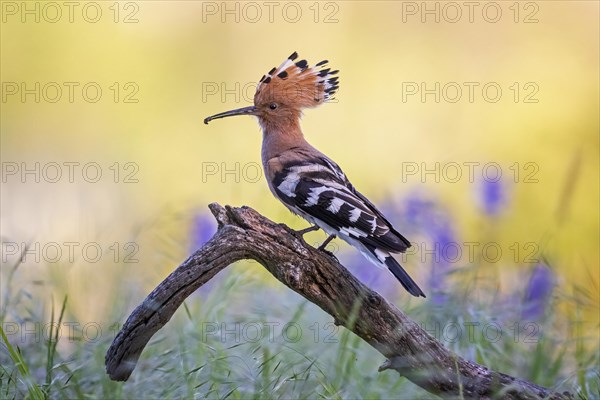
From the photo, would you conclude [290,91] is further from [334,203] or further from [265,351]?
[265,351]

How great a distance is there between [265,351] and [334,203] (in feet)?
1.48

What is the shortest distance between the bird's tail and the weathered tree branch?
3.9 inches

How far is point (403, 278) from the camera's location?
2.64 meters

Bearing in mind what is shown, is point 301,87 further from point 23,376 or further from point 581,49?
point 581,49

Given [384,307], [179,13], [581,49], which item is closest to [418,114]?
[581,49]

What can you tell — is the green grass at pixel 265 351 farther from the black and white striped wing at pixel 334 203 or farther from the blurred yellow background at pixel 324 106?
the blurred yellow background at pixel 324 106

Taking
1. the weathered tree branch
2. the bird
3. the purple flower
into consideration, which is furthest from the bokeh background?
the weathered tree branch

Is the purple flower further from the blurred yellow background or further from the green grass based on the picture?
the blurred yellow background

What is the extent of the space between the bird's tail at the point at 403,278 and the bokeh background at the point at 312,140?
51 cm

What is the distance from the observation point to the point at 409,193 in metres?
3.69

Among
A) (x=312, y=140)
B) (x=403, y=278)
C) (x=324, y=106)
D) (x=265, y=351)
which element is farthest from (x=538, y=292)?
(x=324, y=106)

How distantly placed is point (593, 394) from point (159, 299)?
4.13ft

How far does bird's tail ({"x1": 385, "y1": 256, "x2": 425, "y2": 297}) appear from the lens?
2.59 m

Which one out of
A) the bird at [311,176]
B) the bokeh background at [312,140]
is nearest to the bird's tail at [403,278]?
the bird at [311,176]
